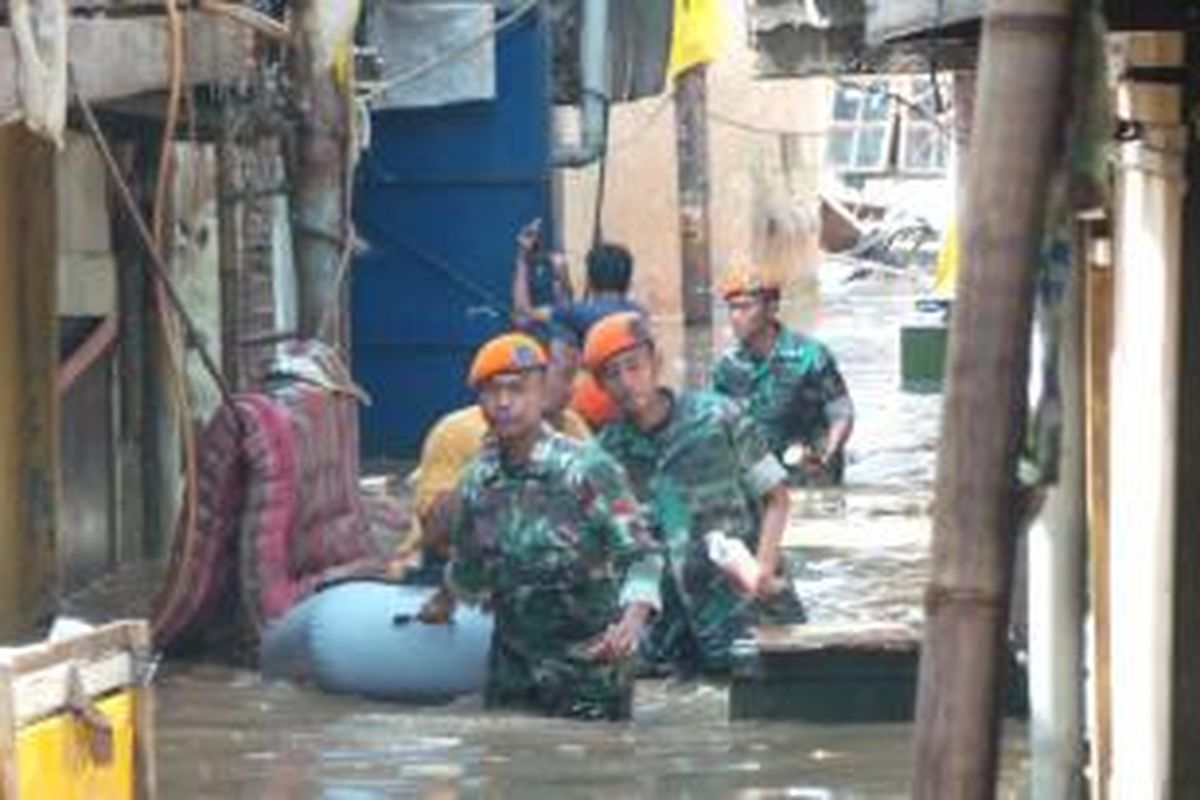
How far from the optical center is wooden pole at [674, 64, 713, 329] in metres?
26.9

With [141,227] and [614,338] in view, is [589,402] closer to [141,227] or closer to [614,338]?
[614,338]

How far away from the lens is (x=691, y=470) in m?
11.3

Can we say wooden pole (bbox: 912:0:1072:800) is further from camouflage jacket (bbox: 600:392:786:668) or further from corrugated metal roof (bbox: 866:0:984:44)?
camouflage jacket (bbox: 600:392:786:668)

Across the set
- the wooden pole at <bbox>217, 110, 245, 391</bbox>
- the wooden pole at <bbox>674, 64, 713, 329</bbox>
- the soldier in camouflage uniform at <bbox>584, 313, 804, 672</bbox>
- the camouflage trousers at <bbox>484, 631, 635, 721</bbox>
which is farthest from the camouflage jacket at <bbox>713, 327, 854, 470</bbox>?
the wooden pole at <bbox>674, 64, 713, 329</bbox>

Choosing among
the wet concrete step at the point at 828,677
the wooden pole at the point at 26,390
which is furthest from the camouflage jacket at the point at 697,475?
the wooden pole at the point at 26,390

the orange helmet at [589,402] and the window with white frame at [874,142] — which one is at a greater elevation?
the window with white frame at [874,142]

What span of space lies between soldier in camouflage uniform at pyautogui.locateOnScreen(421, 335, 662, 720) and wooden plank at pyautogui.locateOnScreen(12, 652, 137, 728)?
348cm

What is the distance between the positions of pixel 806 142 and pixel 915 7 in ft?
113

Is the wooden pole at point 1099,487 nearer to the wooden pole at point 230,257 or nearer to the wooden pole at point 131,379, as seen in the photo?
the wooden pole at point 131,379

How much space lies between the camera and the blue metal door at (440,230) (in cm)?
1939

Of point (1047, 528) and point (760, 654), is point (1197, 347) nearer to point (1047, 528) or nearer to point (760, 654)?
point (1047, 528)

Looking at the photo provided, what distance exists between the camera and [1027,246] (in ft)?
12.8

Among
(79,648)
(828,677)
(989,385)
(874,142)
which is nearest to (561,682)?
(828,677)

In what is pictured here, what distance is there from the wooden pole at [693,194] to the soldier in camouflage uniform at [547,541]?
1637cm
